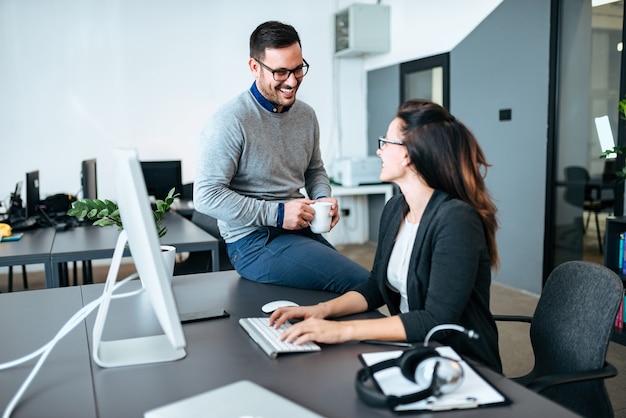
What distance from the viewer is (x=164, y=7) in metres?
6.04

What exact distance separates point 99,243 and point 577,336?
8.21 ft

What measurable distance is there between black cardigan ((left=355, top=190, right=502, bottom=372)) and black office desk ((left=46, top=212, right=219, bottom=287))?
178 centimetres

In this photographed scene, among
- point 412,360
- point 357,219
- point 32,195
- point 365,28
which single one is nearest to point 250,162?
point 412,360

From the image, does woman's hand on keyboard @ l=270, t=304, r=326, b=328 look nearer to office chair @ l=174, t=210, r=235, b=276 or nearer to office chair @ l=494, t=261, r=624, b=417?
office chair @ l=494, t=261, r=624, b=417

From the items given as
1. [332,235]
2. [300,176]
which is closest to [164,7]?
[332,235]

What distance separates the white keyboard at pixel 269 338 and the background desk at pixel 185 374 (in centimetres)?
2

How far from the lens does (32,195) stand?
4070mm

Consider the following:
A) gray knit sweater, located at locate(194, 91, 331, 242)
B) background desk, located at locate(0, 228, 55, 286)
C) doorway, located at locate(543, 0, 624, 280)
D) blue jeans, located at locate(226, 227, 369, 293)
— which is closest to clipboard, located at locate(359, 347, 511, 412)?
blue jeans, located at locate(226, 227, 369, 293)

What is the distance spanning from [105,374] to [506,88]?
4.12 meters

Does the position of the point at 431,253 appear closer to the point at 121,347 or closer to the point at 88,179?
the point at 121,347

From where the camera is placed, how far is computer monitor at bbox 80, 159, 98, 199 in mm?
4355

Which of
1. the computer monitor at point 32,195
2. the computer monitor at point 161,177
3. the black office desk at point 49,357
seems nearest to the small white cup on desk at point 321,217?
the black office desk at point 49,357

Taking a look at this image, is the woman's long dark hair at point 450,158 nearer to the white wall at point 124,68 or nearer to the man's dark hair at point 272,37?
the man's dark hair at point 272,37

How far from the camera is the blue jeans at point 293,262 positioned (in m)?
1.89
